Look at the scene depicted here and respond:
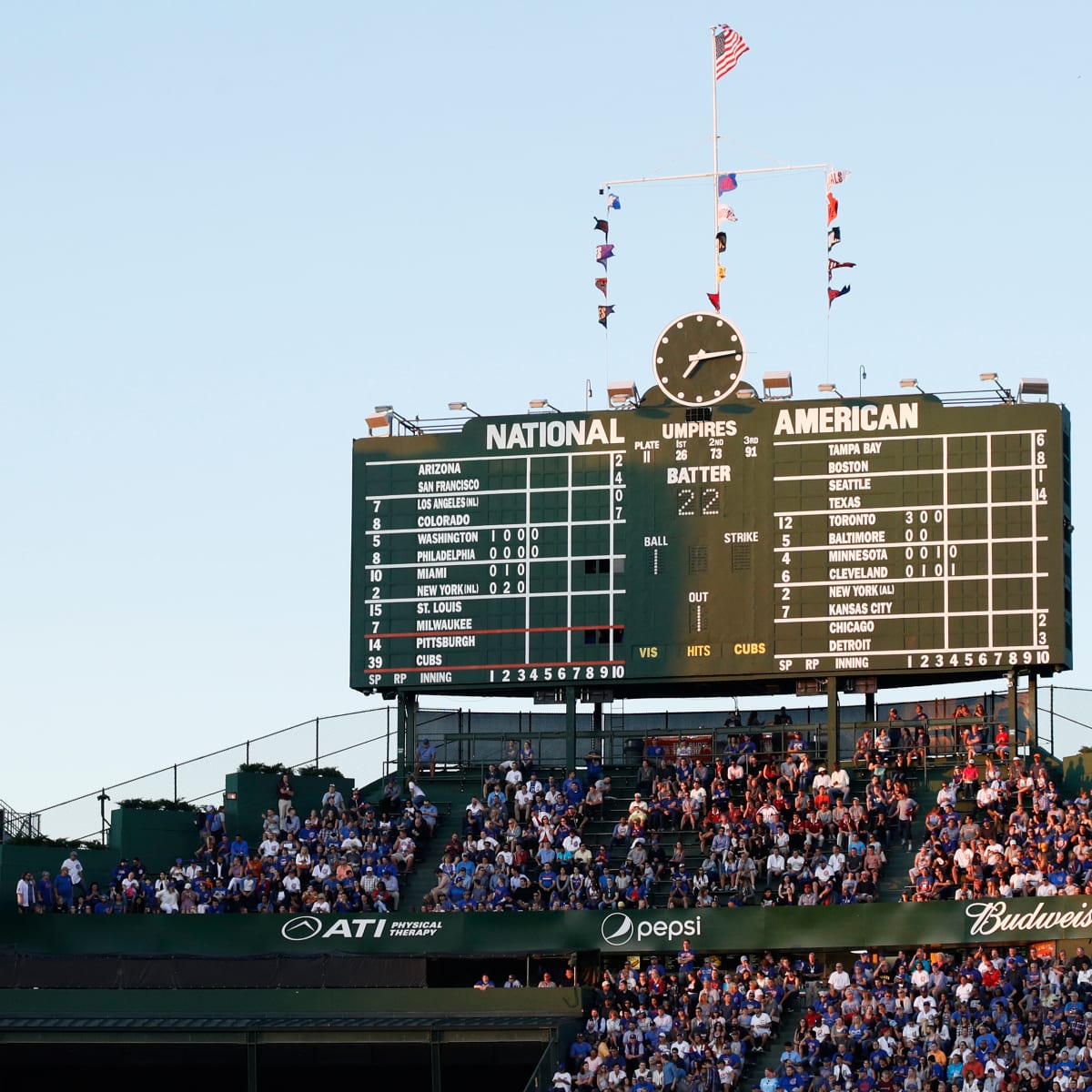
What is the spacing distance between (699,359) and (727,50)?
6.41 metres

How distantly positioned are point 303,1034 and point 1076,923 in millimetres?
13282

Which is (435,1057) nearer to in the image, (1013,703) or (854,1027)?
(854,1027)

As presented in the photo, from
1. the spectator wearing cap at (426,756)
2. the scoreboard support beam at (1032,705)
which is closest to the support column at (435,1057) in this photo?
the spectator wearing cap at (426,756)

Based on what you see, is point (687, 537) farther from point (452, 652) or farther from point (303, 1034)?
point (303, 1034)

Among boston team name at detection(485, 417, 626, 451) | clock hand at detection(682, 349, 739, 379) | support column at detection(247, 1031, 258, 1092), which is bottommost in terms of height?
support column at detection(247, 1031, 258, 1092)

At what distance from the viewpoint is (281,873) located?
49.5m

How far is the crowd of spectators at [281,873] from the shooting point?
48.7 m

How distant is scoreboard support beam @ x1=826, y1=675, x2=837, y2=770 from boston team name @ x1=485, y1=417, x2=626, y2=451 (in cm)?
604

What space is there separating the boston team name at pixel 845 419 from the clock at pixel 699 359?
1301mm

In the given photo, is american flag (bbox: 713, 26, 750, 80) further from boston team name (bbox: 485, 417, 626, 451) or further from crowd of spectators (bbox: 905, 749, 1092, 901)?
crowd of spectators (bbox: 905, 749, 1092, 901)

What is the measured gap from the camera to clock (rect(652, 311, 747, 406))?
50.1 metres

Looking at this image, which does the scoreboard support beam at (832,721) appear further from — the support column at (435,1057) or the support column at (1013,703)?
the support column at (435,1057)

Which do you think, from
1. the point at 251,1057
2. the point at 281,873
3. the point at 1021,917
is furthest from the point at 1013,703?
the point at 251,1057

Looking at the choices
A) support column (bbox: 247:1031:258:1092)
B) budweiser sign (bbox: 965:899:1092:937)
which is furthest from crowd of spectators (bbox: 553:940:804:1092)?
support column (bbox: 247:1031:258:1092)
